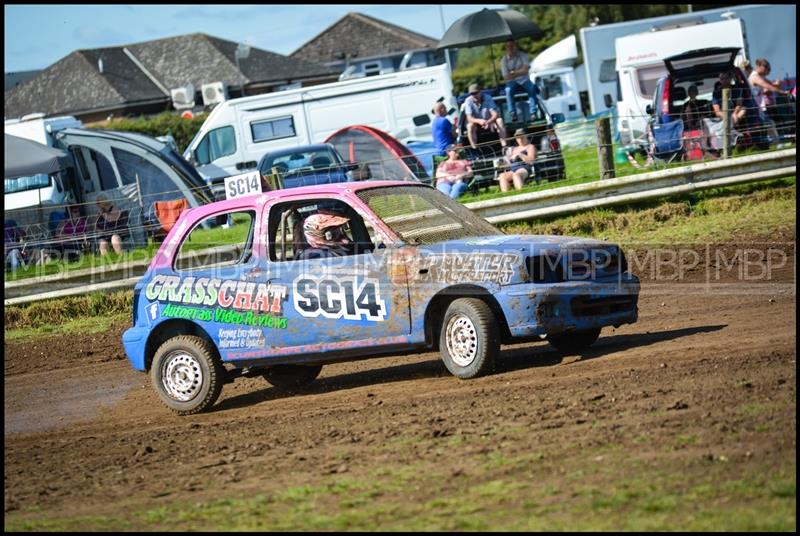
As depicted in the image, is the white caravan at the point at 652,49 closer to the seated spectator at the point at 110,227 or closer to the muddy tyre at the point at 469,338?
the seated spectator at the point at 110,227

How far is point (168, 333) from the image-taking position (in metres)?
9.55

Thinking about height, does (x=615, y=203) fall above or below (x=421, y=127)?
below

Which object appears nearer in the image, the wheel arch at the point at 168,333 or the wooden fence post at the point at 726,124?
the wheel arch at the point at 168,333

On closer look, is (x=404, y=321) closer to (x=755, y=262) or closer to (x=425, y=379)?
(x=425, y=379)

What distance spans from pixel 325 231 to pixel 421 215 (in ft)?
2.66

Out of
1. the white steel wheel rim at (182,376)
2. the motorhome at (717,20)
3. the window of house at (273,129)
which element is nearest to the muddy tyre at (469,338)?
the white steel wheel rim at (182,376)

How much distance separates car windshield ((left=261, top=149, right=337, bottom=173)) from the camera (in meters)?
20.7

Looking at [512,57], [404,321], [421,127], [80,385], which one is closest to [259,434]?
[404,321]

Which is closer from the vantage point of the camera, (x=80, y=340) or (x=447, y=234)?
(x=447, y=234)

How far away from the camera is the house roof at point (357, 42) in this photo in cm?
6962

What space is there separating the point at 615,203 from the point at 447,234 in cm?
658

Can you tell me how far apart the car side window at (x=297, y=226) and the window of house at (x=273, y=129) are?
52.9 feet

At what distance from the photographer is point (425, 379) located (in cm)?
900

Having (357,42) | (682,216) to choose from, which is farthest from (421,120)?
(357,42)
